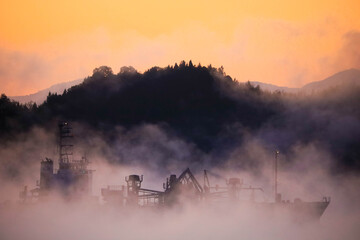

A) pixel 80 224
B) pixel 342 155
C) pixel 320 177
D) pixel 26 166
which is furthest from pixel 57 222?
pixel 342 155

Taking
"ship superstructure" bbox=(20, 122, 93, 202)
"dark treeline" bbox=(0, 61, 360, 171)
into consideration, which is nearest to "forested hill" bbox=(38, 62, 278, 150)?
"dark treeline" bbox=(0, 61, 360, 171)

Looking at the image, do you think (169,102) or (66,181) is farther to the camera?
(169,102)

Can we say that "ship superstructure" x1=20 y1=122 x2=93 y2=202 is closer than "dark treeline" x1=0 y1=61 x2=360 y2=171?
Yes

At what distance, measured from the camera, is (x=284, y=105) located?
176375 millimetres

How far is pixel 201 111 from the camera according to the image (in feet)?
591

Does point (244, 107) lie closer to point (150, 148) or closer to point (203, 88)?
point (203, 88)

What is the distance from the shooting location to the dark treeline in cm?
16550

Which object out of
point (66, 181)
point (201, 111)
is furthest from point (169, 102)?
point (66, 181)

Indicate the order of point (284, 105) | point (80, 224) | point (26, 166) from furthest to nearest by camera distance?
point (284, 105) < point (26, 166) < point (80, 224)

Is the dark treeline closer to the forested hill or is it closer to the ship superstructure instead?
the forested hill

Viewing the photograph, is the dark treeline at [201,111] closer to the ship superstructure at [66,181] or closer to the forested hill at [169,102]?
the forested hill at [169,102]

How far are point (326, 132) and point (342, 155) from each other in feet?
23.5

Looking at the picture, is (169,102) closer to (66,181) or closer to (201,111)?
(201,111)

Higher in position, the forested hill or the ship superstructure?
the forested hill
